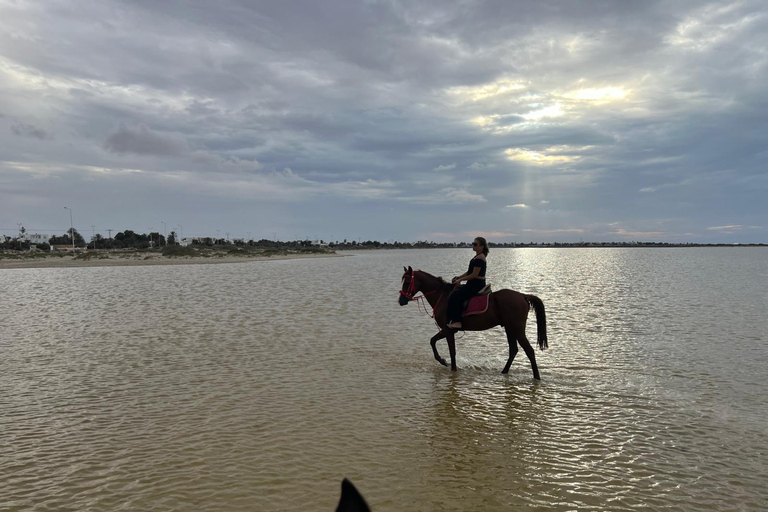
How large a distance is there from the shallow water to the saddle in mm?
1591

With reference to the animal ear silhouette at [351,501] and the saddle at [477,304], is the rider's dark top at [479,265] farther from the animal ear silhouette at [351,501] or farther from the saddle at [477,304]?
the animal ear silhouette at [351,501]

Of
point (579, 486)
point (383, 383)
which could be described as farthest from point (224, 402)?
point (579, 486)

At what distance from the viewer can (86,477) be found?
6.00 m

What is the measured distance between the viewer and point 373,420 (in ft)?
27.0

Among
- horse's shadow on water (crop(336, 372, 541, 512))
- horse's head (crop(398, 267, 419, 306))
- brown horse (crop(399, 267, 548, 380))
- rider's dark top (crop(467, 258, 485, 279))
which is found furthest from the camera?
horse's head (crop(398, 267, 419, 306))

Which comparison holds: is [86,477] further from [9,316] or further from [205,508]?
[9,316]

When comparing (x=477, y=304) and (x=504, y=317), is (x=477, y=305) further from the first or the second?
(x=504, y=317)

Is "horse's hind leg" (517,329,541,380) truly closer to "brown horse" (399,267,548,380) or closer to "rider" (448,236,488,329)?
"brown horse" (399,267,548,380)

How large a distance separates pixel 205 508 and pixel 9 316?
66.1ft

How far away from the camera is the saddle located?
1171 centimetres

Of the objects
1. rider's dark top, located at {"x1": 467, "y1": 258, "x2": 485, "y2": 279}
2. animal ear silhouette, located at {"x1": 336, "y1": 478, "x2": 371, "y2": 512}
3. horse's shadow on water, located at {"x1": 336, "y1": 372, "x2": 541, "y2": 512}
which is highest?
rider's dark top, located at {"x1": 467, "y1": 258, "x2": 485, "y2": 279}

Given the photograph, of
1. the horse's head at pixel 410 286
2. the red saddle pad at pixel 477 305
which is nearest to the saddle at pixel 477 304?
the red saddle pad at pixel 477 305

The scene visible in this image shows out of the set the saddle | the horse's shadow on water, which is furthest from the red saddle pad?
the horse's shadow on water

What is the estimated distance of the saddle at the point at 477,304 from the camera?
11.7 metres
